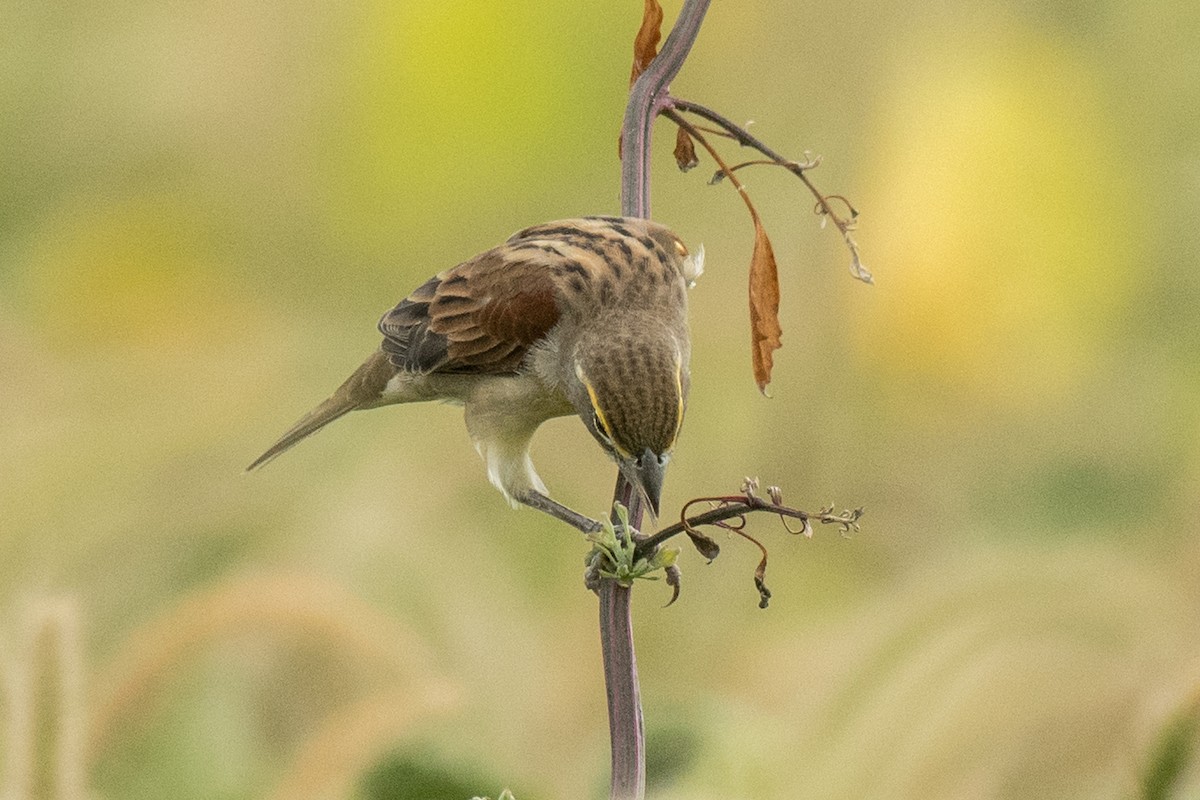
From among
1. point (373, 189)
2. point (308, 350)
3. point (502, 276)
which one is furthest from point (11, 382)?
point (502, 276)

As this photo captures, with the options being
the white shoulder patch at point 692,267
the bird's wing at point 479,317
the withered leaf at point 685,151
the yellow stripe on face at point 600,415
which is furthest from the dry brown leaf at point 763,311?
the white shoulder patch at point 692,267

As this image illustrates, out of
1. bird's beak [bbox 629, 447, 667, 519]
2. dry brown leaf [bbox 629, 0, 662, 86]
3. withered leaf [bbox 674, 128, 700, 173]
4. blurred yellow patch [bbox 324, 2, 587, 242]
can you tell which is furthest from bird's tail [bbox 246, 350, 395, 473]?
dry brown leaf [bbox 629, 0, 662, 86]

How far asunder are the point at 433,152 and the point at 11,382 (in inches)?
25.1

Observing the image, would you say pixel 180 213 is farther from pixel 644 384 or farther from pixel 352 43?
pixel 644 384

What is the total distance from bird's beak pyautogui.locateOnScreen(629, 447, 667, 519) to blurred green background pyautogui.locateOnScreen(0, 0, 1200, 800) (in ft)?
0.62

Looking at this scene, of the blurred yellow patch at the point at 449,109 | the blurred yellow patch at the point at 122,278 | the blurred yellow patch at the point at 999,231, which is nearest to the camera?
the blurred yellow patch at the point at 449,109

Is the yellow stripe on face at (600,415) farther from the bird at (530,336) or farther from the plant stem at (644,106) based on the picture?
the plant stem at (644,106)

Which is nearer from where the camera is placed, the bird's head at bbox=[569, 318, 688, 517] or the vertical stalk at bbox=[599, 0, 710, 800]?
the vertical stalk at bbox=[599, 0, 710, 800]

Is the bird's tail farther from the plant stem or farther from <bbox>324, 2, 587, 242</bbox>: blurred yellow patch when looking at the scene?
the plant stem

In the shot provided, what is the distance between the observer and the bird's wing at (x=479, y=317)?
1831 millimetres

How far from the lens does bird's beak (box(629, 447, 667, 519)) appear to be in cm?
131

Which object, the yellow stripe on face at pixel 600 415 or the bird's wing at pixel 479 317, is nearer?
the yellow stripe on face at pixel 600 415

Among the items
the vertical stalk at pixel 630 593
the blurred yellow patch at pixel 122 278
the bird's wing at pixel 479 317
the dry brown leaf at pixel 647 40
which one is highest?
the dry brown leaf at pixel 647 40

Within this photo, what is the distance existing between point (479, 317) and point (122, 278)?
2.59 feet
